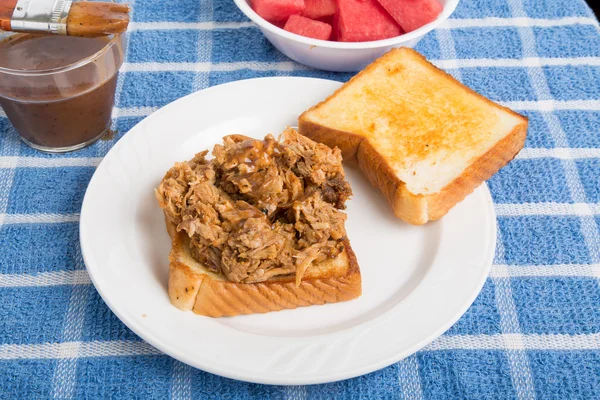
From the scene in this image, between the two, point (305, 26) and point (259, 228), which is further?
point (305, 26)

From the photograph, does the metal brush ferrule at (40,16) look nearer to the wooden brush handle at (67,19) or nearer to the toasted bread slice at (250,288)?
the wooden brush handle at (67,19)

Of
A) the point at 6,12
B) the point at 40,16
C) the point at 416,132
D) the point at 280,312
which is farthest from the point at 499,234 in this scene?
the point at 6,12

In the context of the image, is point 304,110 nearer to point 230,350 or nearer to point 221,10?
point 221,10

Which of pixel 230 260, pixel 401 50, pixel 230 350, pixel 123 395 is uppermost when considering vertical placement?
pixel 401 50

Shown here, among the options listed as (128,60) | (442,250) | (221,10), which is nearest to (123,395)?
(442,250)

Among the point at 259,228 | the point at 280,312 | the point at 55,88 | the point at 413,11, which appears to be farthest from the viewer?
the point at 413,11

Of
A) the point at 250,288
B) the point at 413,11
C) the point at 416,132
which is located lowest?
the point at 250,288

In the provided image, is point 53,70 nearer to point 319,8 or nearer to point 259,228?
point 259,228
